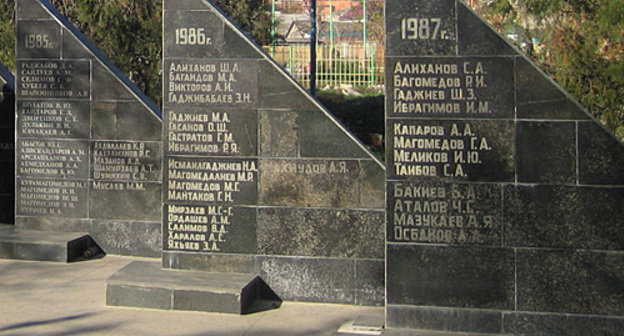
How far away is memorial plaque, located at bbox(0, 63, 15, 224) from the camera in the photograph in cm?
1097

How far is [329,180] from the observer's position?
7.83 metres

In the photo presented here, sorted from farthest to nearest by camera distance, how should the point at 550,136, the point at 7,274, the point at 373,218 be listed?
the point at 7,274 < the point at 373,218 < the point at 550,136

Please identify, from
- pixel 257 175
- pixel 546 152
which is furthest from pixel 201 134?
pixel 546 152

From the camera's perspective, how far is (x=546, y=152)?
6.59 meters

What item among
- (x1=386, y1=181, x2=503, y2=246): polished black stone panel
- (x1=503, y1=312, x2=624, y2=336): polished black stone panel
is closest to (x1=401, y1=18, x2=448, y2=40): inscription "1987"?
(x1=386, y1=181, x2=503, y2=246): polished black stone panel

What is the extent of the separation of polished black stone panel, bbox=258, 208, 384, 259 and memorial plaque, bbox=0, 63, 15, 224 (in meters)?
4.84

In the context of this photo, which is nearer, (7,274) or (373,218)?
(373,218)

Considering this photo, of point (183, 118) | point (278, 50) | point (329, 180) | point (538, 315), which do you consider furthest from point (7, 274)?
point (278, 50)

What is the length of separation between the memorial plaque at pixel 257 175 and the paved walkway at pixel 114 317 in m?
0.46

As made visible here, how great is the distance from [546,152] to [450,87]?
1002 mm

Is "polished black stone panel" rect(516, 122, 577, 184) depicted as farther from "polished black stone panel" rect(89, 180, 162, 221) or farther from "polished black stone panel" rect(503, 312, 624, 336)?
"polished black stone panel" rect(89, 180, 162, 221)

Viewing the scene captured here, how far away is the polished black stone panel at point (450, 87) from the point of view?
671 cm

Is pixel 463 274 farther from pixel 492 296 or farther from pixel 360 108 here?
pixel 360 108

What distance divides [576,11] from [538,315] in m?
9.75
